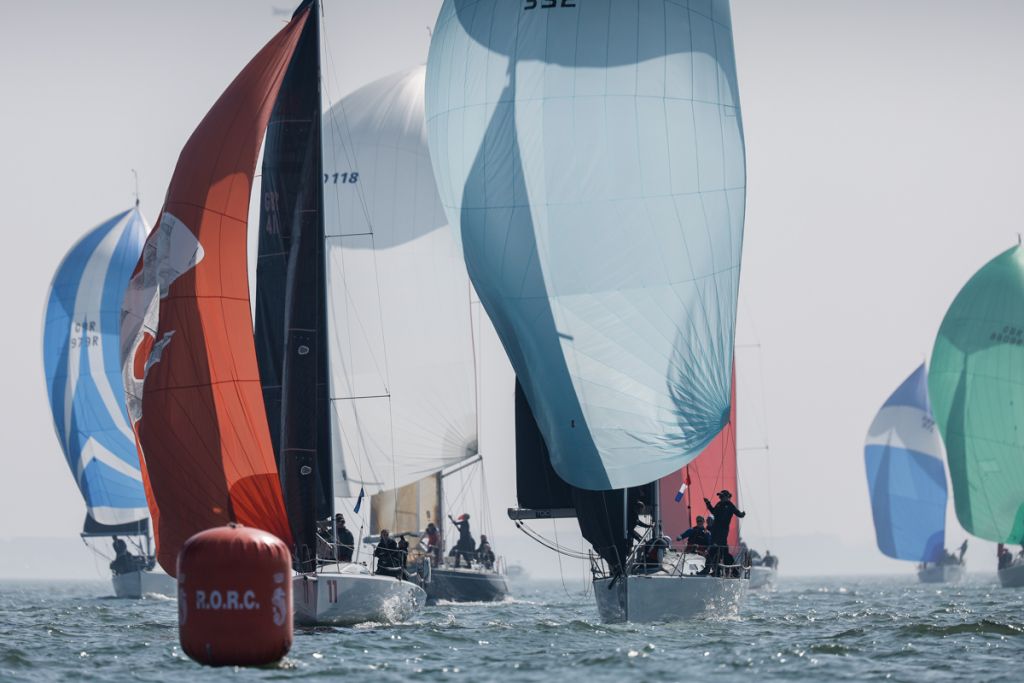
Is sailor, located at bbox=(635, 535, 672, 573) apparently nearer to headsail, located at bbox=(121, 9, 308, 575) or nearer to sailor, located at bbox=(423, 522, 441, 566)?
headsail, located at bbox=(121, 9, 308, 575)

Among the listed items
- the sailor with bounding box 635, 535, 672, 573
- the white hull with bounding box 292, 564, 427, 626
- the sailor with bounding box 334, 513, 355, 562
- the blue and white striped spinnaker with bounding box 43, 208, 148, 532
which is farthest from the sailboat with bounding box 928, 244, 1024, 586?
the white hull with bounding box 292, 564, 427, 626

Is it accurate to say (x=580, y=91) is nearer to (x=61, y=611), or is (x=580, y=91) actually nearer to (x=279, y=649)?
(x=279, y=649)

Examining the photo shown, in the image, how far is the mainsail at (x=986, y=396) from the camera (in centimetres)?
4222

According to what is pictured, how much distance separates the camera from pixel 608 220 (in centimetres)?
2412

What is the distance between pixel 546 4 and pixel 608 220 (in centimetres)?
335

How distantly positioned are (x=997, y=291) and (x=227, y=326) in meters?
26.3

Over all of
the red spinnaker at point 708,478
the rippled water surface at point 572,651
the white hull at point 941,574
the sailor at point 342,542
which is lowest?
the rippled water surface at point 572,651

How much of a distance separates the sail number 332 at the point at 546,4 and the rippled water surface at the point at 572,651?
8.89 meters

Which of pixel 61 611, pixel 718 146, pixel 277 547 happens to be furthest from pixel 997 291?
pixel 277 547

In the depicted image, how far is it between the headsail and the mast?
2.28 m

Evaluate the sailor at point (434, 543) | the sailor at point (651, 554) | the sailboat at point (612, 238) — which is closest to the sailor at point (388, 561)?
the sailboat at point (612, 238)

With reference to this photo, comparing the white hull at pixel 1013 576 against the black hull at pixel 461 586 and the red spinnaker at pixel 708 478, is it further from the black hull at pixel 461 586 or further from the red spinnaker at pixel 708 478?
the black hull at pixel 461 586

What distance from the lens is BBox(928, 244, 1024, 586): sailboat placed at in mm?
42219

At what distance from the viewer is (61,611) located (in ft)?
114
